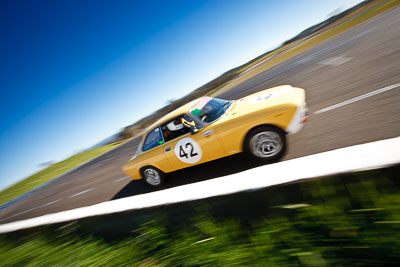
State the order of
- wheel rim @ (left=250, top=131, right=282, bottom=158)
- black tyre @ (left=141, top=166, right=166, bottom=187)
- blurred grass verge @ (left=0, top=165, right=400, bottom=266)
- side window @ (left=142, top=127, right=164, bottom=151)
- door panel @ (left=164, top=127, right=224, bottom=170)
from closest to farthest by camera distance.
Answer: blurred grass verge @ (left=0, top=165, right=400, bottom=266)
wheel rim @ (left=250, top=131, right=282, bottom=158)
door panel @ (left=164, top=127, right=224, bottom=170)
side window @ (left=142, top=127, right=164, bottom=151)
black tyre @ (left=141, top=166, right=166, bottom=187)

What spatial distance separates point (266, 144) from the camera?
11.7 ft

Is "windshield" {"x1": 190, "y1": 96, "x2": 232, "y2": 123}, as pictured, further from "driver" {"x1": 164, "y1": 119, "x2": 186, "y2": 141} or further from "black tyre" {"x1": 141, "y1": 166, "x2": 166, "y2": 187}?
"black tyre" {"x1": 141, "y1": 166, "x2": 166, "y2": 187}

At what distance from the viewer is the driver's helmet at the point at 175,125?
167 inches

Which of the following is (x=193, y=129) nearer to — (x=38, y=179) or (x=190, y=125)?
(x=190, y=125)

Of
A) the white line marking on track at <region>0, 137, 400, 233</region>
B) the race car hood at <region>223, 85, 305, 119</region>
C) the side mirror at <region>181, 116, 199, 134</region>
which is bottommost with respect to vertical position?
the white line marking on track at <region>0, 137, 400, 233</region>

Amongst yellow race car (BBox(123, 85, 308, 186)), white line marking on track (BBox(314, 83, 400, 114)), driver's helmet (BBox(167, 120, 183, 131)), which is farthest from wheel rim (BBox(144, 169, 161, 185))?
white line marking on track (BBox(314, 83, 400, 114))

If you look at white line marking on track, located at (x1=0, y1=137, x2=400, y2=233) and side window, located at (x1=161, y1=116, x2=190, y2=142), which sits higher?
side window, located at (x1=161, y1=116, x2=190, y2=142)

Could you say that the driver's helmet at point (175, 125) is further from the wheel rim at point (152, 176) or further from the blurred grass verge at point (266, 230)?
the blurred grass verge at point (266, 230)

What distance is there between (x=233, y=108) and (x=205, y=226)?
2.78 metres

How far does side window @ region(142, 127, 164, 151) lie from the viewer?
→ 14.9 ft

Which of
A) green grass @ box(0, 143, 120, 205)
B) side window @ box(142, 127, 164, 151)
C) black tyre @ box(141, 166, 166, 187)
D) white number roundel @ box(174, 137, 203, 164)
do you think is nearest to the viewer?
white number roundel @ box(174, 137, 203, 164)

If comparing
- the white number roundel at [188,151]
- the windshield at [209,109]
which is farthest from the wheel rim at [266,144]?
the white number roundel at [188,151]

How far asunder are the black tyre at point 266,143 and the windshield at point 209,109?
2.76 feet

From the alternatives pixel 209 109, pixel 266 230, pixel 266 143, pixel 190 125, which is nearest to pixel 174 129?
pixel 190 125
